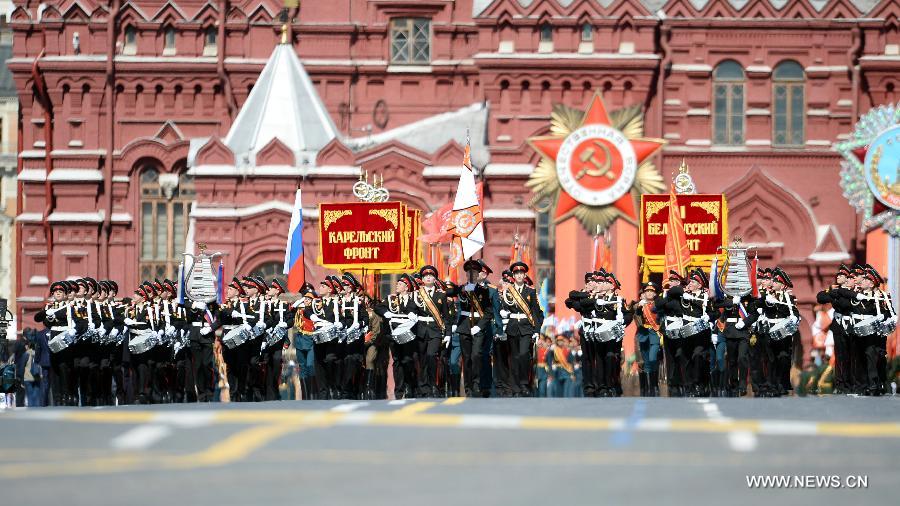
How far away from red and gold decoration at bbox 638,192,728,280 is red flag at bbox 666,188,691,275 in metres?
0.04

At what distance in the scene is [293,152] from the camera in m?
32.9

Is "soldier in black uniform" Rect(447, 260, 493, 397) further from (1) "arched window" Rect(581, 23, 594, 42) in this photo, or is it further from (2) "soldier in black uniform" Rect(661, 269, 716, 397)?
(1) "arched window" Rect(581, 23, 594, 42)

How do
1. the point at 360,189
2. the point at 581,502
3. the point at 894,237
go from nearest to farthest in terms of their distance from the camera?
the point at 581,502, the point at 360,189, the point at 894,237

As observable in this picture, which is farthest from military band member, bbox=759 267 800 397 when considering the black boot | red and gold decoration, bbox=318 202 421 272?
red and gold decoration, bbox=318 202 421 272

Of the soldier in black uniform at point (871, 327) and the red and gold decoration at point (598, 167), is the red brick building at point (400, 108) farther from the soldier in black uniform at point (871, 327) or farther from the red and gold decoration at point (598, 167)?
the soldier in black uniform at point (871, 327)

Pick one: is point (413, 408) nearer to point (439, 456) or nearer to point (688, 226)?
point (439, 456)

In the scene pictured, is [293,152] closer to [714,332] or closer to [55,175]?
[55,175]

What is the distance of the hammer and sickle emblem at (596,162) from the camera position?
3120 cm

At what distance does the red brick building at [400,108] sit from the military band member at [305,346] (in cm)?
1038

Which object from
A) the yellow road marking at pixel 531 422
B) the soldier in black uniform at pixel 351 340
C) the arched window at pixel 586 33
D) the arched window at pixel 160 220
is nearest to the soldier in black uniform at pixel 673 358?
the soldier in black uniform at pixel 351 340

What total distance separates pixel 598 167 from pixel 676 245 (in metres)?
5.81

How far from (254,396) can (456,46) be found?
52.7 feet

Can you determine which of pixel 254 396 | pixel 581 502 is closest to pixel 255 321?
pixel 254 396

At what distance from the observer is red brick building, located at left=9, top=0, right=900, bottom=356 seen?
108 ft
